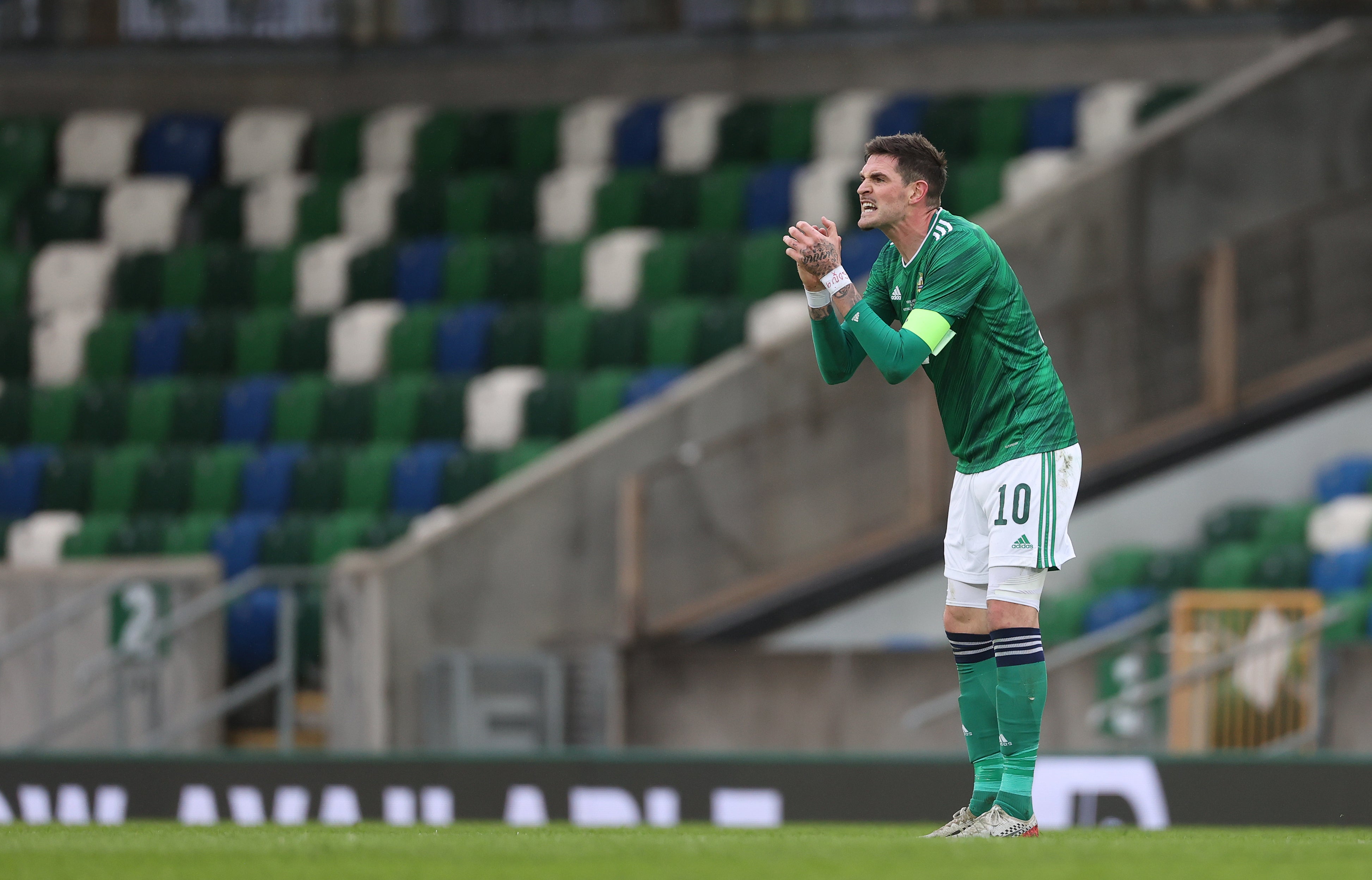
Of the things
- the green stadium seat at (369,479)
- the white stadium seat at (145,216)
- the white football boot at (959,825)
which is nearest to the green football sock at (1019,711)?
the white football boot at (959,825)

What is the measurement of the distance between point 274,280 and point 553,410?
272 centimetres

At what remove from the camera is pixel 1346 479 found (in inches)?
457

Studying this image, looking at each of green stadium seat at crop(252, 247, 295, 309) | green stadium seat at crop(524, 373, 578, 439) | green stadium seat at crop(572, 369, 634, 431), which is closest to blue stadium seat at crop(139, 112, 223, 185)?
green stadium seat at crop(252, 247, 295, 309)

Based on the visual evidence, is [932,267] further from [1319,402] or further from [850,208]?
[850,208]

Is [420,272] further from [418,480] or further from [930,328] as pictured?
[930,328]

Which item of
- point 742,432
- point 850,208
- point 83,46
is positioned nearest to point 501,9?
point 83,46

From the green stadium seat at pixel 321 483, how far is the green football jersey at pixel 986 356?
7.34 meters

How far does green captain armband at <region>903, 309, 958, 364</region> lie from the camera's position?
5.25 meters

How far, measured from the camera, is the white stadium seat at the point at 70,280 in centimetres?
1429

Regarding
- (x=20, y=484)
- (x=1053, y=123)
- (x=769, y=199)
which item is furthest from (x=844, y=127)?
(x=20, y=484)

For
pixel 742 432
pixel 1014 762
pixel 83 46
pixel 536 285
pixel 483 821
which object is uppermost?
Answer: pixel 83 46

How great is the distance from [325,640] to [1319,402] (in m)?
5.35

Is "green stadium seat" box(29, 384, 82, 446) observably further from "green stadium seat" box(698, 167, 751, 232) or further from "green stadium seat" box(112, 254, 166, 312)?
→ "green stadium seat" box(698, 167, 751, 232)

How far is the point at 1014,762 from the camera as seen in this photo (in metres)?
5.28
